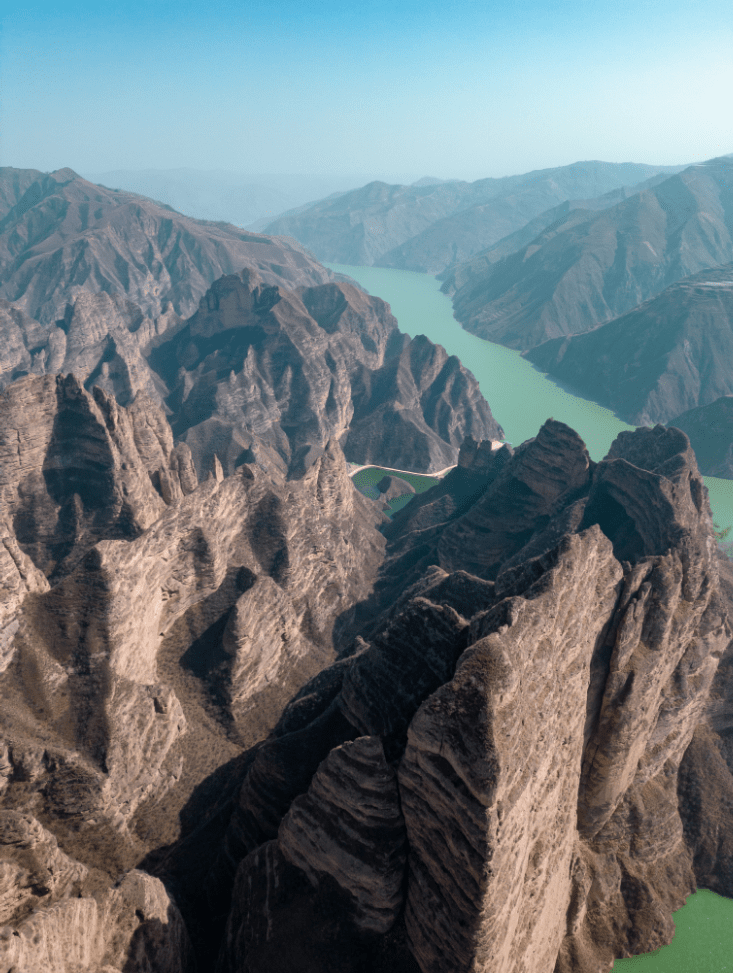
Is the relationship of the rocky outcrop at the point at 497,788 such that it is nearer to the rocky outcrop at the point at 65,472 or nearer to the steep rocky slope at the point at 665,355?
the rocky outcrop at the point at 65,472

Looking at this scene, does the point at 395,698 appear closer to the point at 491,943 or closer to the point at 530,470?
the point at 491,943

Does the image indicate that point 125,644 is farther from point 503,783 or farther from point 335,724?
point 503,783

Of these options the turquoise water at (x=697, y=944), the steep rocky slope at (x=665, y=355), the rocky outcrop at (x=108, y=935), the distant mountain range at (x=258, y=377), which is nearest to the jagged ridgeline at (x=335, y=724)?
the rocky outcrop at (x=108, y=935)

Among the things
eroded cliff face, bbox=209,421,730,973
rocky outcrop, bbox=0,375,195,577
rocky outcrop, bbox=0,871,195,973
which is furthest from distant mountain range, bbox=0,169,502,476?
rocky outcrop, bbox=0,871,195,973

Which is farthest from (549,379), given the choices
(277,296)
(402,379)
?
(277,296)

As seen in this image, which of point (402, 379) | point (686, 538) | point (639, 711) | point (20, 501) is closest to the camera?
point (639, 711)
